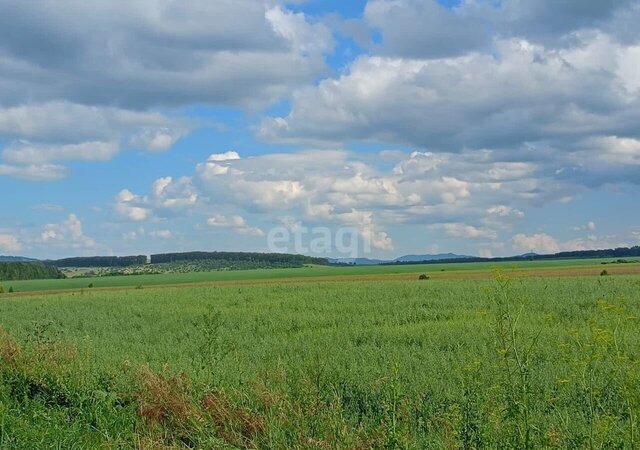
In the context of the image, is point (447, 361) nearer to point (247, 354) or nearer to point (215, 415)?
point (247, 354)

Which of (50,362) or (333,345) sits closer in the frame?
(50,362)

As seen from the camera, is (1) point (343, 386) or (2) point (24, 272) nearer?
(1) point (343, 386)

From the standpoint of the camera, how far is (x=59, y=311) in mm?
32438

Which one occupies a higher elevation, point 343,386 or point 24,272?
point 343,386

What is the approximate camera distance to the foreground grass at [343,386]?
6223 mm

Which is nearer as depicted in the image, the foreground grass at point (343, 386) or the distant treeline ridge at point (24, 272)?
the foreground grass at point (343, 386)

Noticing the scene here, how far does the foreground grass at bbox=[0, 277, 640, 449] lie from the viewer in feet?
20.4

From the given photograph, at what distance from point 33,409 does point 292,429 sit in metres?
4.78

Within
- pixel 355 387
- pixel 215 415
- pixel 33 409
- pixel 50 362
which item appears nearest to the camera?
pixel 215 415

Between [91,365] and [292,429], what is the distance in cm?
674

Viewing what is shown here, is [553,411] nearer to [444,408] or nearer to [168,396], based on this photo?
[444,408]

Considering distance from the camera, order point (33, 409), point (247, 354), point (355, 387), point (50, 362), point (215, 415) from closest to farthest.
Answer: point (215, 415), point (33, 409), point (355, 387), point (50, 362), point (247, 354)

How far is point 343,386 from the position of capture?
1116 cm

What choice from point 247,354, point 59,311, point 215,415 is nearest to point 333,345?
point 247,354
